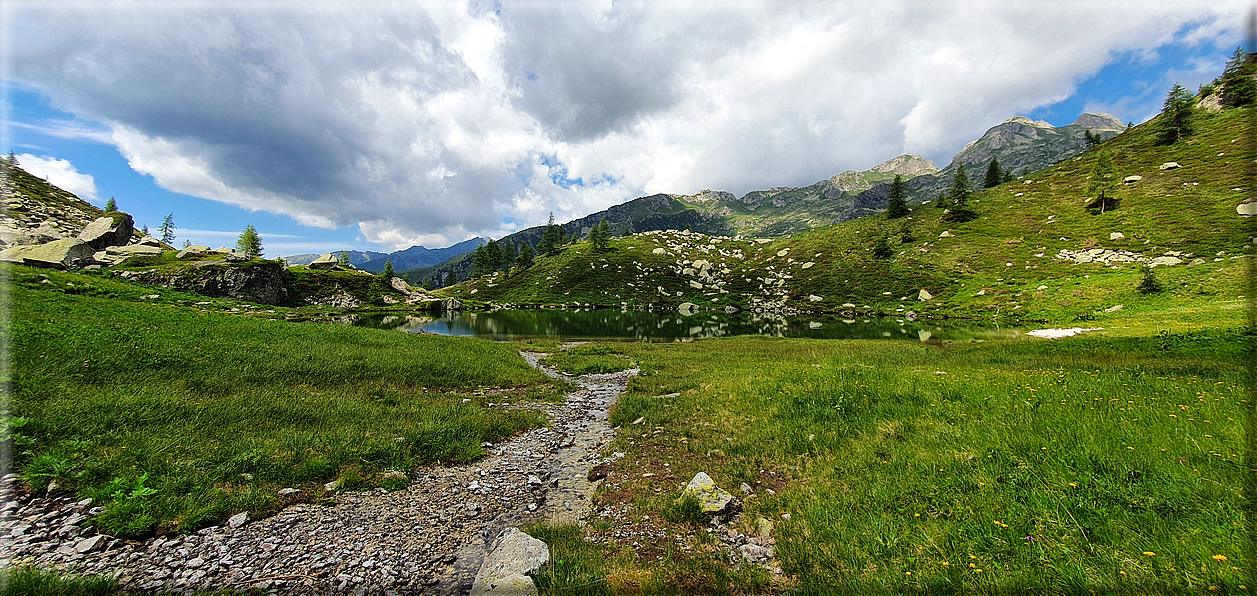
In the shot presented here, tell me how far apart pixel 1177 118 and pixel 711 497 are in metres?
158

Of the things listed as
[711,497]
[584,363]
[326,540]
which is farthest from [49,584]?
[584,363]

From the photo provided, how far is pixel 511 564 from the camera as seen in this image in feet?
21.3

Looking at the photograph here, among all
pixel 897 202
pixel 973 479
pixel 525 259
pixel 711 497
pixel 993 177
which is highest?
pixel 993 177

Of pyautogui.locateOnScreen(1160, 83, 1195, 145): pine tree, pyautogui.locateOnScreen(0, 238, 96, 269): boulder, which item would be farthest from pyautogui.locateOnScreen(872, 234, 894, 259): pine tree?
pyautogui.locateOnScreen(0, 238, 96, 269): boulder

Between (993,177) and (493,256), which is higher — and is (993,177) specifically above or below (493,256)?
above

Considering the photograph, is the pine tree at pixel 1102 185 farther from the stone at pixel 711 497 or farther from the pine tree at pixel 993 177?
the stone at pixel 711 497

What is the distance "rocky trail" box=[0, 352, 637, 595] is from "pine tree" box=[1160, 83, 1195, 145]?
511 feet

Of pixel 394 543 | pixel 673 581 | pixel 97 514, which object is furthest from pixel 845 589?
pixel 97 514

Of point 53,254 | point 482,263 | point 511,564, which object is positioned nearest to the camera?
point 511,564

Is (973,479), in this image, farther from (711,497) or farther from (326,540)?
(326,540)

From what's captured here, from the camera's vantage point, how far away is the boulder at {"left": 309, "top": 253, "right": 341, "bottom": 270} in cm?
10969

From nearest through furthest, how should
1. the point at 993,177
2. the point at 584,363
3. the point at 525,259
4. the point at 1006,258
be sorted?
the point at 584,363
the point at 1006,258
the point at 993,177
the point at 525,259

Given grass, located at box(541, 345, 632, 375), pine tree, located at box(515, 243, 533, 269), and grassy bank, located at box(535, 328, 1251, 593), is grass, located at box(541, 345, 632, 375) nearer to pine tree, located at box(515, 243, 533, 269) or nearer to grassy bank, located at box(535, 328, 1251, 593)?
grassy bank, located at box(535, 328, 1251, 593)

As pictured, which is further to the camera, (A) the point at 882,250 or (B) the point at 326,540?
(A) the point at 882,250
